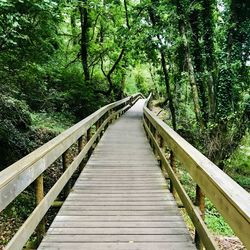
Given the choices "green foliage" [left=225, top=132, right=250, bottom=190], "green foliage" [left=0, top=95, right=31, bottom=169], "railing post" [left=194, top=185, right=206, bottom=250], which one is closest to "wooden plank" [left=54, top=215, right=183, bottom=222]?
"railing post" [left=194, top=185, right=206, bottom=250]

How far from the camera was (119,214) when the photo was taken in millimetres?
4223

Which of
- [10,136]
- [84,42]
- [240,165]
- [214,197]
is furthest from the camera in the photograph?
[84,42]

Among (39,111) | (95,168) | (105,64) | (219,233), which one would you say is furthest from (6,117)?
(105,64)

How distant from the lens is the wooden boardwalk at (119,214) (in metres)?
3.45

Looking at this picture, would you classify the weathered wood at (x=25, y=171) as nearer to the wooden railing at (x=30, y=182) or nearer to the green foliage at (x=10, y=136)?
the wooden railing at (x=30, y=182)

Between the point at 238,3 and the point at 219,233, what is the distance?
938cm

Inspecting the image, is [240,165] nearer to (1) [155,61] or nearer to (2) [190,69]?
(2) [190,69]

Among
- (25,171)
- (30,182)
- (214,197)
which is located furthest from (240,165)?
(25,171)

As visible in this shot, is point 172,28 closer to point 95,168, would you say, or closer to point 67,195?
point 95,168

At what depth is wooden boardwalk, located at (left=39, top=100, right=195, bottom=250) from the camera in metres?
3.45

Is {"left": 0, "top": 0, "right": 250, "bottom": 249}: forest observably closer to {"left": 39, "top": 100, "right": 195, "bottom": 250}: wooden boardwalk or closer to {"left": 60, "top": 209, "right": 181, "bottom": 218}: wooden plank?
{"left": 39, "top": 100, "right": 195, "bottom": 250}: wooden boardwalk

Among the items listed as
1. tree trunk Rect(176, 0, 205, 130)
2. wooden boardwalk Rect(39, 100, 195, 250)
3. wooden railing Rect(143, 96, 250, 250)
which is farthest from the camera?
tree trunk Rect(176, 0, 205, 130)

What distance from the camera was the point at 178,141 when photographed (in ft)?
14.1

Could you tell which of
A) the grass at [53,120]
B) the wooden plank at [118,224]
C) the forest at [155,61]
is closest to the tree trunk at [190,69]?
the forest at [155,61]
